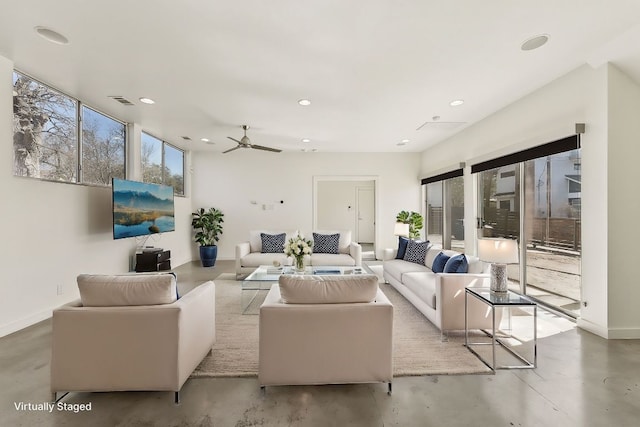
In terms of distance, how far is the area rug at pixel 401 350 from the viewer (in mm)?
2494

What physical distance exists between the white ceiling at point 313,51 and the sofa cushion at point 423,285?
91.5 inches

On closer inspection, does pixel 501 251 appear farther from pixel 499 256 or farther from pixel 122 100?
pixel 122 100

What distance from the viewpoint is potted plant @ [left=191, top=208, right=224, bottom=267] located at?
6.98m

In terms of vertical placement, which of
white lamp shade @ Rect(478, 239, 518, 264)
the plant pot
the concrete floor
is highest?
white lamp shade @ Rect(478, 239, 518, 264)

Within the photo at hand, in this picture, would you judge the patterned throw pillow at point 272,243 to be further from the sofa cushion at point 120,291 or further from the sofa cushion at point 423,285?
the sofa cushion at point 120,291

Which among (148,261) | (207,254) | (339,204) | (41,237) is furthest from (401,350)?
(339,204)

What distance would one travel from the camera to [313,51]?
2916 mm

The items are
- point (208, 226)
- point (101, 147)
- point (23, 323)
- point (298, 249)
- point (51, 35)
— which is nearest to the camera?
point (51, 35)

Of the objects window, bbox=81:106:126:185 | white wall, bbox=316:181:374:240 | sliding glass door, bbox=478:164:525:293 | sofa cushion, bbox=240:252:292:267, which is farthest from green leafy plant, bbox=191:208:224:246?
sliding glass door, bbox=478:164:525:293

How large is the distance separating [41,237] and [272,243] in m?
3.40

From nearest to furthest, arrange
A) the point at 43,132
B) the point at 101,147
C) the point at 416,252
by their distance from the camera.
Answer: the point at 43,132 → the point at 101,147 → the point at 416,252

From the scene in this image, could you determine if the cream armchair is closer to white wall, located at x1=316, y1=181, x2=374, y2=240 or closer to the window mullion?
the window mullion

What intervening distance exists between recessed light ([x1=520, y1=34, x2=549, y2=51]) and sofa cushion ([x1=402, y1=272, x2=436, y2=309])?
8.15ft

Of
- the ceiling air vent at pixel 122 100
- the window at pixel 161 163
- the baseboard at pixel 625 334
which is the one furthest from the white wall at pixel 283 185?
the baseboard at pixel 625 334
